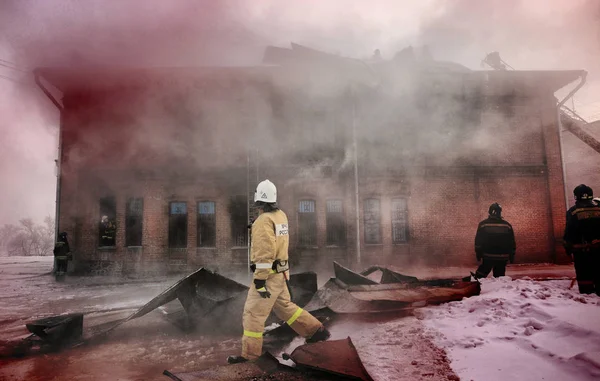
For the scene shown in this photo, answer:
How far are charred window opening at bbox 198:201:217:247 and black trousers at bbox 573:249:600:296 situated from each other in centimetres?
1018

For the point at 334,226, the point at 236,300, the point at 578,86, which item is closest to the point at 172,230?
the point at 334,226

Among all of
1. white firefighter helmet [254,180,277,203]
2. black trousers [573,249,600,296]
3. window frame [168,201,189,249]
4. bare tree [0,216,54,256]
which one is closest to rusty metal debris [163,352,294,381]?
white firefighter helmet [254,180,277,203]

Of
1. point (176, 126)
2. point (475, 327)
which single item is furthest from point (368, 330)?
point (176, 126)

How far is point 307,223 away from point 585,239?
8.31m

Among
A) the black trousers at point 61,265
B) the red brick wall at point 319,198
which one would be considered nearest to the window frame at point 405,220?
the red brick wall at point 319,198

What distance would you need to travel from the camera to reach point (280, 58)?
475 inches

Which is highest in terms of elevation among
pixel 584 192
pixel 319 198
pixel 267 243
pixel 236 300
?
pixel 319 198

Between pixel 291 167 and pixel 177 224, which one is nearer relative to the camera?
pixel 291 167

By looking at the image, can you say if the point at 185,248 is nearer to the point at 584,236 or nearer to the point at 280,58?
the point at 280,58

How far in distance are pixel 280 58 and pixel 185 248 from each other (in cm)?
794

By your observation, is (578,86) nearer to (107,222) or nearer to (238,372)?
(238,372)

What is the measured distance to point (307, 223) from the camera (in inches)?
466

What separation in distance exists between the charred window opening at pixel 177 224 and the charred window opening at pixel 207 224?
0.56 m

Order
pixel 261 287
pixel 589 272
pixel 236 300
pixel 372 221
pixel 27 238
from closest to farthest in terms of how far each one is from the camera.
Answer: pixel 261 287 < pixel 589 272 < pixel 236 300 < pixel 372 221 < pixel 27 238
